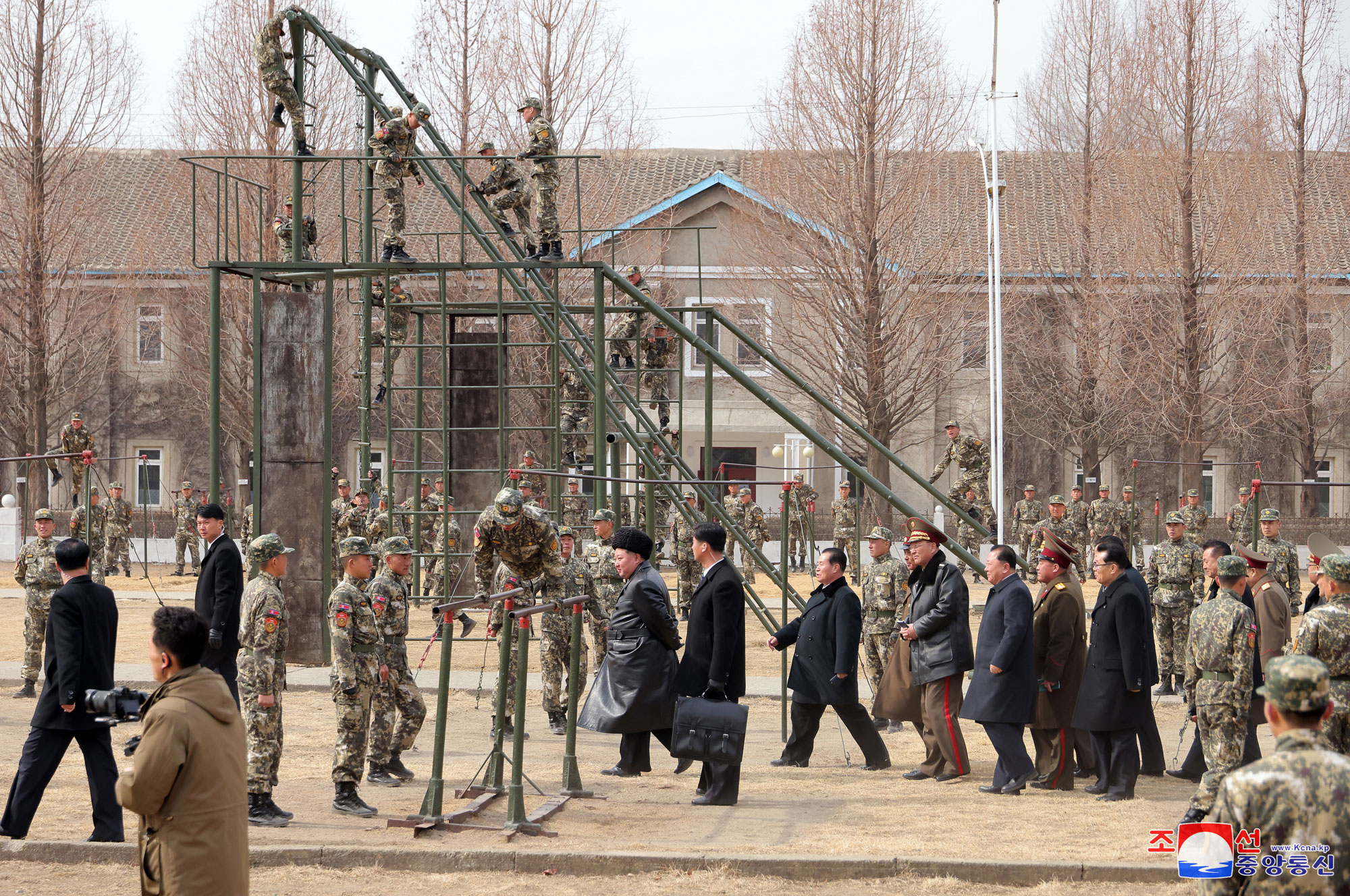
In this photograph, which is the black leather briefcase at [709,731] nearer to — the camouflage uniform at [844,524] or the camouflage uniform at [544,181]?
the camouflage uniform at [544,181]

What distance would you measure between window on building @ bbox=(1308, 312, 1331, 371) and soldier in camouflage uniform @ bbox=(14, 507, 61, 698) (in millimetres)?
26956

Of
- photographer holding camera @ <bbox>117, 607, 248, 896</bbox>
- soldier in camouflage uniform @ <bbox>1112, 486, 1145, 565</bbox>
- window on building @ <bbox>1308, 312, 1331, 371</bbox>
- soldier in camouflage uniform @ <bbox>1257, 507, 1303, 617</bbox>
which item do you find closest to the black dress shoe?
photographer holding camera @ <bbox>117, 607, 248, 896</bbox>

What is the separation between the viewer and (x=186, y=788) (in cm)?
518

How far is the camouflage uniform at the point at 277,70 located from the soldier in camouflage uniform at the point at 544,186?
2.81 metres

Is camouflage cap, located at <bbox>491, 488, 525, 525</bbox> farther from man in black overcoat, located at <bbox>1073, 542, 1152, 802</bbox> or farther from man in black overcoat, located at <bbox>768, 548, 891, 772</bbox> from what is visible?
man in black overcoat, located at <bbox>1073, 542, 1152, 802</bbox>

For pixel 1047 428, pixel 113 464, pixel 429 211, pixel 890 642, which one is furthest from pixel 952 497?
pixel 113 464

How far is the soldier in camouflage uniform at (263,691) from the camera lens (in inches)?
342

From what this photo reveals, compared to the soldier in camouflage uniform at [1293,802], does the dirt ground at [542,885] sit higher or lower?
lower

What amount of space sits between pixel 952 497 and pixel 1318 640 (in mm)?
14697

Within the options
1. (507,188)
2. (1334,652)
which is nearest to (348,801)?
(1334,652)

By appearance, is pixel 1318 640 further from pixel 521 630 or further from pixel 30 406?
pixel 30 406

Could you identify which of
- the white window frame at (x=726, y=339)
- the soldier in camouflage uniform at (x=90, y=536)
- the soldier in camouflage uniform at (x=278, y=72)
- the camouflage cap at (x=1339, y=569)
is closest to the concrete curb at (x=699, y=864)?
the camouflage cap at (x=1339, y=569)

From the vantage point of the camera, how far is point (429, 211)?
37.9 m

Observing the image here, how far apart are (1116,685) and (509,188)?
26.8ft
